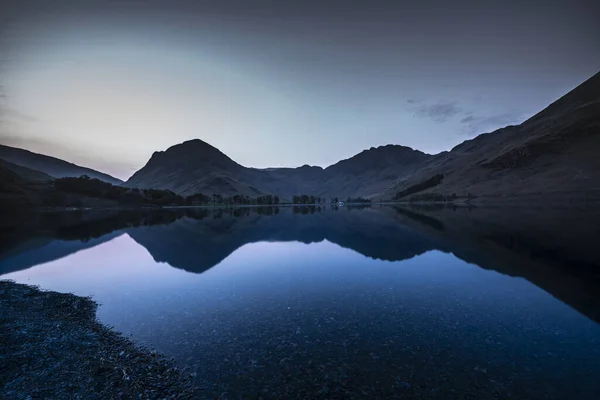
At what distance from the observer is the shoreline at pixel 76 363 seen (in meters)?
13.3

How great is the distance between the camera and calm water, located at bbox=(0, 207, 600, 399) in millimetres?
14312

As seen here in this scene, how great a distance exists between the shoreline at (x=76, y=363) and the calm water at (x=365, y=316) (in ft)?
4.20

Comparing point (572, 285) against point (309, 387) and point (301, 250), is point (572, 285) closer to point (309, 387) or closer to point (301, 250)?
point (309, 387)

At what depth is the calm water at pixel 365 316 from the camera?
1431cm

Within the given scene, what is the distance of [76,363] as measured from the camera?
15.7 meters

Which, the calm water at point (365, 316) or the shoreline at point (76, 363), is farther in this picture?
the calm water at point (365, 316)

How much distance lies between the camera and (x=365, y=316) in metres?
22.7

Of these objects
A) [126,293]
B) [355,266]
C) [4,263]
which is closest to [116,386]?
[126,293]

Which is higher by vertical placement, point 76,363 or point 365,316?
point 76,363

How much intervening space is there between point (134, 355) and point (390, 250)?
43.5 m

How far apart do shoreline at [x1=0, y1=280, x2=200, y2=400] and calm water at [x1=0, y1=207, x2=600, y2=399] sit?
1279 mm

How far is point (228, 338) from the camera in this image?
19250mm

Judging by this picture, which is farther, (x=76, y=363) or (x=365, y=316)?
(x=365, y=316)

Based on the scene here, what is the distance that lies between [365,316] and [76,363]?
725 inches
